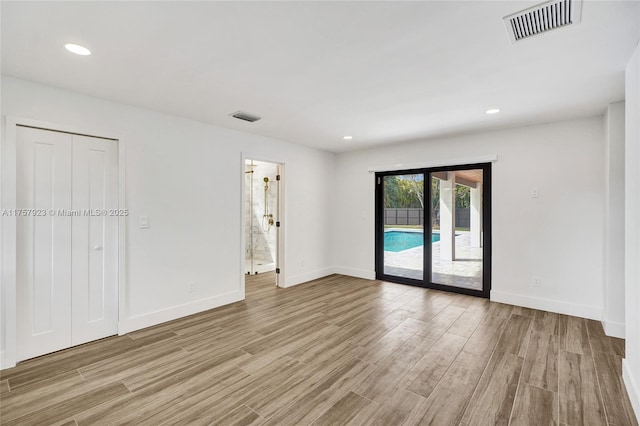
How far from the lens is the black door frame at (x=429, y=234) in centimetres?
Result: 436

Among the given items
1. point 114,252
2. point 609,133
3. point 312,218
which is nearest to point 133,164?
point 114,252

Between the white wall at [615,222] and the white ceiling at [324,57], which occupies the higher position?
the white ceiling at [324,57]

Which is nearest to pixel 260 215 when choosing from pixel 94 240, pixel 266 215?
pixel 266 215

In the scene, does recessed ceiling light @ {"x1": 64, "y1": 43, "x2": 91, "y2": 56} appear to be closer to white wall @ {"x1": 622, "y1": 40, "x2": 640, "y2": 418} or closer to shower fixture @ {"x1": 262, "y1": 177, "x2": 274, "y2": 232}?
white wall @ {"x1": 622, "y1": 40, "x2": 640, "y2": 418}

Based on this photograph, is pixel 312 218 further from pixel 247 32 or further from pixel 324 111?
pixel 247 32

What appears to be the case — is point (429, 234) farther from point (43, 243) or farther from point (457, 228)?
point (43, 243)

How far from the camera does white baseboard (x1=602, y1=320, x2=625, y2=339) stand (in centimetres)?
309

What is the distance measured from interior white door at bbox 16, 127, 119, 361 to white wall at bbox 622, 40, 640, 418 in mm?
4514

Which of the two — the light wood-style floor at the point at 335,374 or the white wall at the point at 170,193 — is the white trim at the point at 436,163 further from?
the light wood-style floor at the point at 335,374

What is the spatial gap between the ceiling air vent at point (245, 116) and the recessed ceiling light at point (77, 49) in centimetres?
153

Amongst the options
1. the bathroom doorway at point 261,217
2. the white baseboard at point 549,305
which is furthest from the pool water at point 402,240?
the bathroom doorway at point 261,217

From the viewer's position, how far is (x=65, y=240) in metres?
2.88

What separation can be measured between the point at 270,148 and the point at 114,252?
261cm

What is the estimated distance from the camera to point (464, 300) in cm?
435
